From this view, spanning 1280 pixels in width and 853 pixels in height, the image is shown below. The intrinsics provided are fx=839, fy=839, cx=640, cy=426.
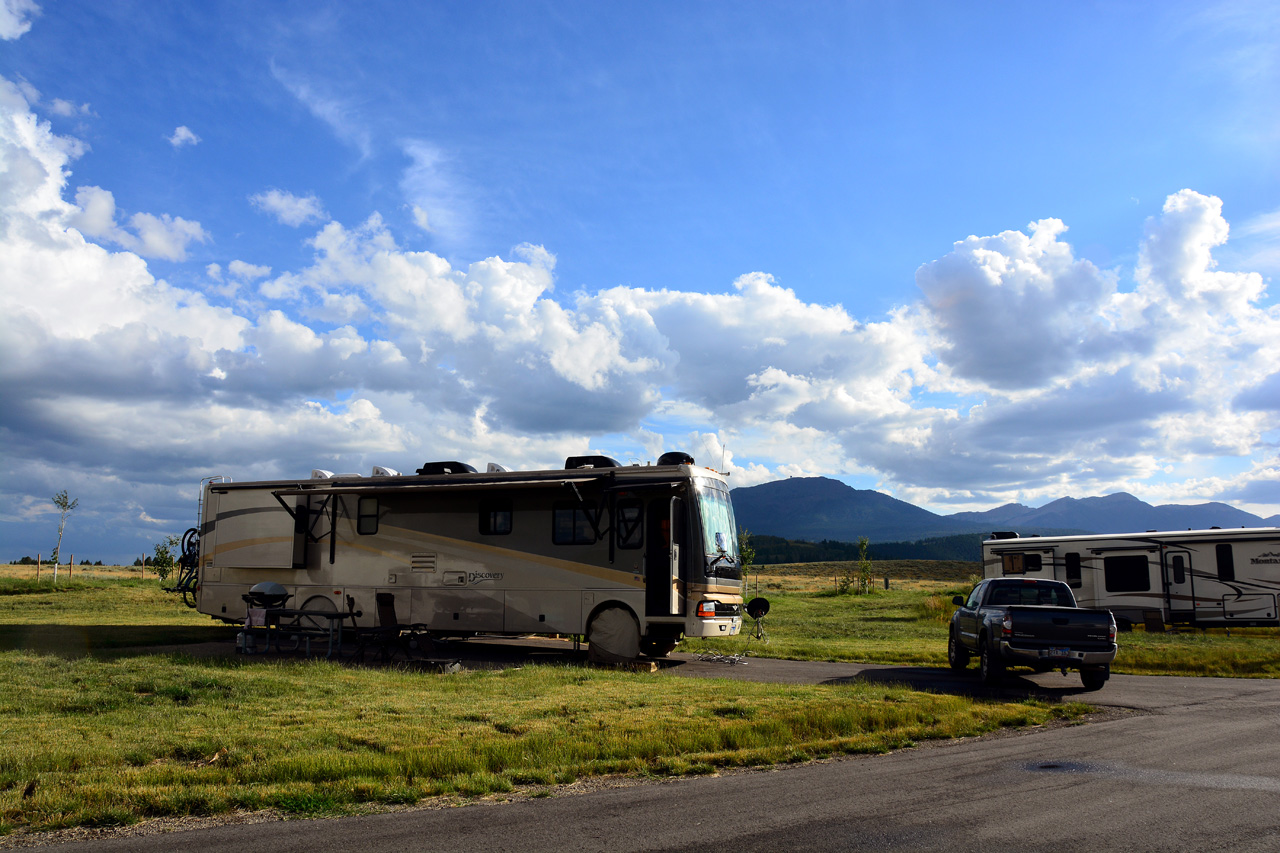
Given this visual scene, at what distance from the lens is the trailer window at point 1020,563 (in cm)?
Result: 2569

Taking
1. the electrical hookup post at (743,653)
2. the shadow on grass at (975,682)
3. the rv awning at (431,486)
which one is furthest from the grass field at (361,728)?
the electrical hookup post at (743,653)

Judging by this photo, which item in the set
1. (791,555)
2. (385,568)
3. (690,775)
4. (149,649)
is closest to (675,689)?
(690,775)

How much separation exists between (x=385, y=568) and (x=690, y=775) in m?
10.6

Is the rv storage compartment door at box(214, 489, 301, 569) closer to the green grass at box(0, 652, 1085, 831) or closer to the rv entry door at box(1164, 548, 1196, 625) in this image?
the green grass at box(0, 652, 1085, 831)

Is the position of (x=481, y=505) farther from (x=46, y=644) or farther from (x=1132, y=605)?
(x=1132, y=605)

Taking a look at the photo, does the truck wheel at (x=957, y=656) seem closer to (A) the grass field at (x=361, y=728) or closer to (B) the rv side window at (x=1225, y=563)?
(A) the grass field at (x=361, y=728)

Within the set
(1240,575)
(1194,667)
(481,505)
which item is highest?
(481,505)

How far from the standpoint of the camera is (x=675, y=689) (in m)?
11.1

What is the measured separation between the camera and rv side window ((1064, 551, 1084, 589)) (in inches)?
985

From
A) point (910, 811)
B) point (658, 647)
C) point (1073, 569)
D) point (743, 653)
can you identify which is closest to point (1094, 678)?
point (743, 653)

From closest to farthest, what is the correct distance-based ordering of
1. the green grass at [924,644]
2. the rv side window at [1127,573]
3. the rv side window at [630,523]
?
the rv side window at [630,523] < the green grass at [924,644] < the rv side window at [1127,573]

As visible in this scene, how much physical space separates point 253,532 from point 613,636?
8040mm

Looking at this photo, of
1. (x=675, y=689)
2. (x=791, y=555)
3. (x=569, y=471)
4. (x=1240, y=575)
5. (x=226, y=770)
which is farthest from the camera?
(x=791, y=555)

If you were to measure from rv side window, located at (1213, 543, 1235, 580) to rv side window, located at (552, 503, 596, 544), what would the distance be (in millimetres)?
18487
